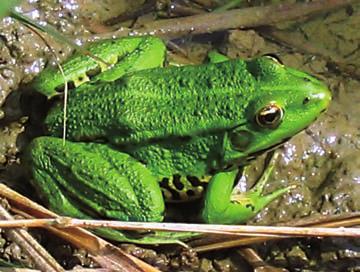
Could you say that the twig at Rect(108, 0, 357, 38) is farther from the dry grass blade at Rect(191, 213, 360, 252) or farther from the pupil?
the dry grass blade at Rect(191, 213, 360, 252)

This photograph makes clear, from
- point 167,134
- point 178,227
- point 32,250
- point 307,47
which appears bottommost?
point 32,250

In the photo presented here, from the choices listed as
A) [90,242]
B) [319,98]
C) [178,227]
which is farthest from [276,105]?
[90,242]

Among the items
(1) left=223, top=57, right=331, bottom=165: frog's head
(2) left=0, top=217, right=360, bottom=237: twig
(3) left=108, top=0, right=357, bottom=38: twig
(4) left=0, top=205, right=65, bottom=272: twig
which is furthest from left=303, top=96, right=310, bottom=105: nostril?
(4) left=0, top=205, right=65, bottom=272: twig

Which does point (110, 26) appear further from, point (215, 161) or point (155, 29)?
point (215, 161)

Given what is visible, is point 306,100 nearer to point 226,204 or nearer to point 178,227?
point 226,204

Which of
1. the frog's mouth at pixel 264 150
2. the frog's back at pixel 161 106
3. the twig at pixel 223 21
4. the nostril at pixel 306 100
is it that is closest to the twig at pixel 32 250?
the frog's back at pixel 161 106

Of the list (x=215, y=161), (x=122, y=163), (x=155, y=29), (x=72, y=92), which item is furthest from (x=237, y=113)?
(x=155, y=29)
